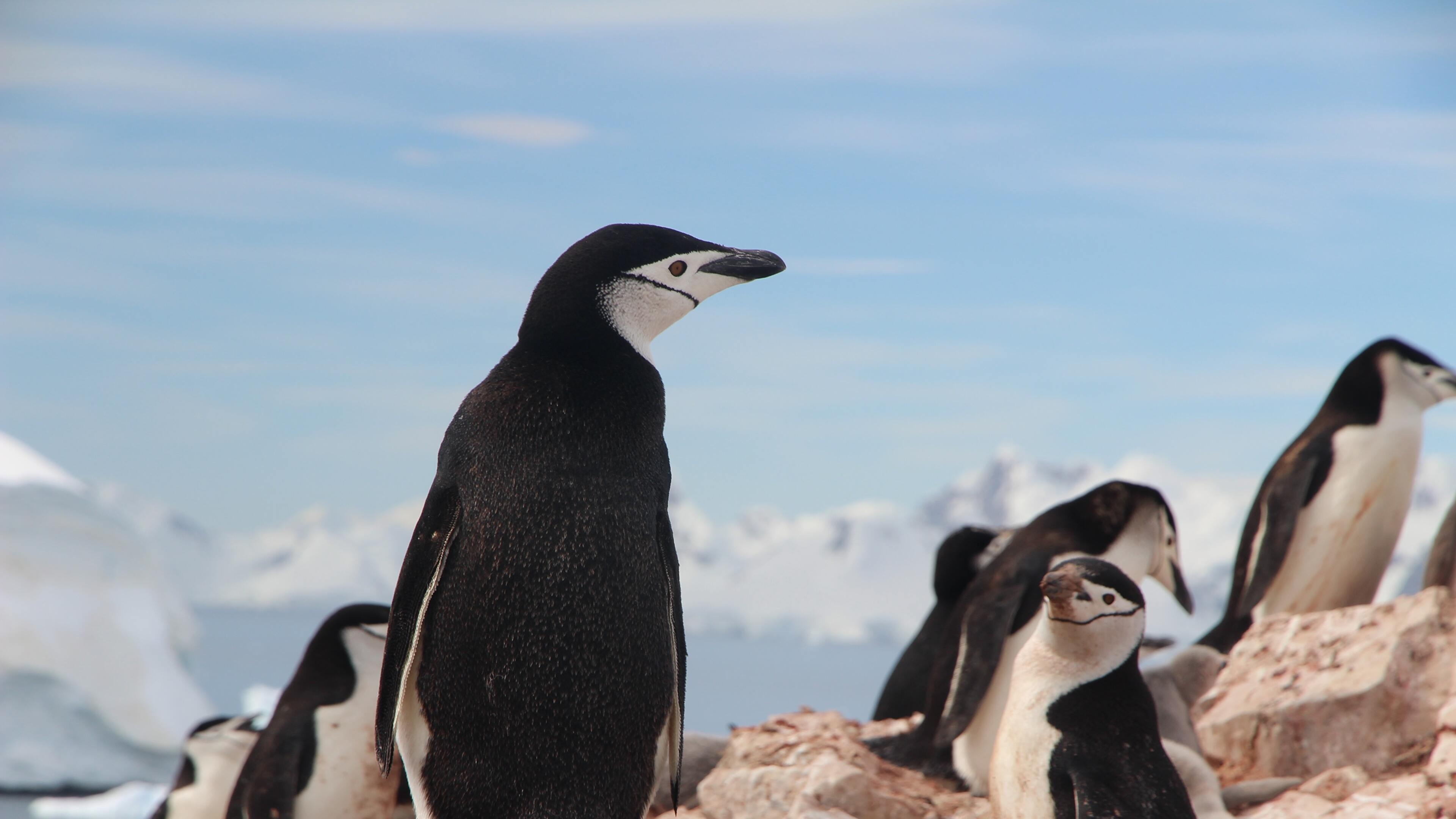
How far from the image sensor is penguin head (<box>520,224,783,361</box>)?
2.59 meters

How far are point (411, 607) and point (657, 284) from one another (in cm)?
78

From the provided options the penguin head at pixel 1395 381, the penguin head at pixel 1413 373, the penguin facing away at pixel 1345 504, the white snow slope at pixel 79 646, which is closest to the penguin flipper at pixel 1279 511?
the penguin facing away at pixel 1345 504

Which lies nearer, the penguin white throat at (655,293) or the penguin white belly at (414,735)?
the penguin white belly at (414,735)

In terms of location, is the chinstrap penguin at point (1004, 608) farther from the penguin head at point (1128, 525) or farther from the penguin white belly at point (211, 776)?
the penguin white belly at point (211, 776)

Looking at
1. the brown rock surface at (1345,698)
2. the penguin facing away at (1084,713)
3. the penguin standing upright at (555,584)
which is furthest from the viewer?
the brown rock surface at (1345,698)

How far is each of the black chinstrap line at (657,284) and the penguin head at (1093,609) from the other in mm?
1023

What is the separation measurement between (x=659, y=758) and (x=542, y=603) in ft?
1.38

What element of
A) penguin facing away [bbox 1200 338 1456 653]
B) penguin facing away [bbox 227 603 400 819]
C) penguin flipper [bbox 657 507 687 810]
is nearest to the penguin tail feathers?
penguin facing away [bbox 1200 338 1456 653]

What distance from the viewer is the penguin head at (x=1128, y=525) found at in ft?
13.7

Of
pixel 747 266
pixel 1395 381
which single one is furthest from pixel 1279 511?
pixel 747 266

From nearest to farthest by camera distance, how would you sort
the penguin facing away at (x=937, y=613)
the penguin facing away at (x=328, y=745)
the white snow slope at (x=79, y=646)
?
the penguin facing away at (x=328, y=745)
the penguin facing away at (x=937, y=613)
the white snow slope at (x=79, y=646)

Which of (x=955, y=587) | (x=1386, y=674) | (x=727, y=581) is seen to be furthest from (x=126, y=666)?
(x=727, y=581)

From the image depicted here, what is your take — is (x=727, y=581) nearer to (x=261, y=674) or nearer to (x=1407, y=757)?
(x=261, y=674)

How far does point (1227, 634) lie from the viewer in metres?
5.87
